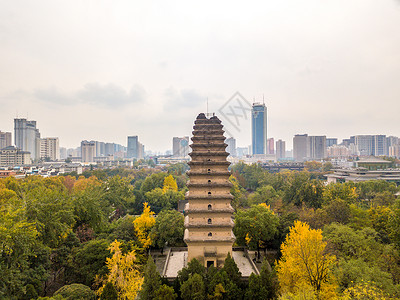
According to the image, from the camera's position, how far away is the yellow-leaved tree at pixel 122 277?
1596 cm

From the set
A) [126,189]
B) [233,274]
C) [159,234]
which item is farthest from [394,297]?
[126,189]

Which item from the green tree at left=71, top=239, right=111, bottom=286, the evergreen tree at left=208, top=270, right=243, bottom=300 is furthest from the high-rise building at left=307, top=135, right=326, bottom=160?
the green tree at left=71, top=239, right=111, bottom=286

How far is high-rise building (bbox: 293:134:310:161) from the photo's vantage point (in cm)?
15662

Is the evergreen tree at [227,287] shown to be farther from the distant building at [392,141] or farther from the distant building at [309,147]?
the distant building at [392,141]

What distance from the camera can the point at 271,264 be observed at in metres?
22.4

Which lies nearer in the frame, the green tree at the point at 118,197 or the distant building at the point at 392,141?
the green tree at the point at 118,197

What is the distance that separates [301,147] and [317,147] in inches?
527

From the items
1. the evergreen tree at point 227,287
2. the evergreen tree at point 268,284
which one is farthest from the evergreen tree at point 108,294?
the evergreen tree at point 268,284

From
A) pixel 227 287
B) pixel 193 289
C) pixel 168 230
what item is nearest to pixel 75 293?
pixel 193 289

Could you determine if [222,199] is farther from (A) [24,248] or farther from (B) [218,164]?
(A) [24,248]

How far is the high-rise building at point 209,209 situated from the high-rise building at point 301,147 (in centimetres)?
15049

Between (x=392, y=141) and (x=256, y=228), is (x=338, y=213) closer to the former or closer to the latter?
(x=256, y=228)

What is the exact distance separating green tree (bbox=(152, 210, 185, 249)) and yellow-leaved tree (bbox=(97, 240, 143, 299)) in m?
6.28

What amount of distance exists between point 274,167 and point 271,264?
84290mm
